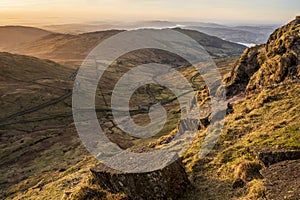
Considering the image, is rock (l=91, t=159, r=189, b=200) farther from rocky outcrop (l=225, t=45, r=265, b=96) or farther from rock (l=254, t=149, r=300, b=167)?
rocky outcrop (l=225, t=45, r=265, b=96)

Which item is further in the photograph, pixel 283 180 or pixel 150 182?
pixel 150 182

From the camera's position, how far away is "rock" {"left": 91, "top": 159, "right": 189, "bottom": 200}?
15.7 m

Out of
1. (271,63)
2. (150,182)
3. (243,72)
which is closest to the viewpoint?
(150,182)

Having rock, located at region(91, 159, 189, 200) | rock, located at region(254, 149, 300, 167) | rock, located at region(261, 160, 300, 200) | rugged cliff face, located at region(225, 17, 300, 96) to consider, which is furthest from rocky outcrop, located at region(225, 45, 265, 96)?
rock, located at region(261, 160, 300, 200)

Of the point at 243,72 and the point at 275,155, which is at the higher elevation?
the point at 243,72

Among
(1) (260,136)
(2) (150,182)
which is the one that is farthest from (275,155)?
(2) (150,182)

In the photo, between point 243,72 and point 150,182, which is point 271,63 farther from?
point 150,182

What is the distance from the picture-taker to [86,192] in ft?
59.6

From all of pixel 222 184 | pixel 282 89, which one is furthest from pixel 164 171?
pixel 282 89

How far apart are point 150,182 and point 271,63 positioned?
25.5 m

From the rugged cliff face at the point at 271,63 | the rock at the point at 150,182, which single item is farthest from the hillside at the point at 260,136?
the rock at the point at 150,182

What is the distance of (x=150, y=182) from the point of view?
51.5 feet

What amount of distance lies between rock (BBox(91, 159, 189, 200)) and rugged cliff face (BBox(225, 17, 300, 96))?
2067 cm

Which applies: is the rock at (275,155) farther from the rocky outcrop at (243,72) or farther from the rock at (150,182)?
A: the rocky outcrop at (243,72)
